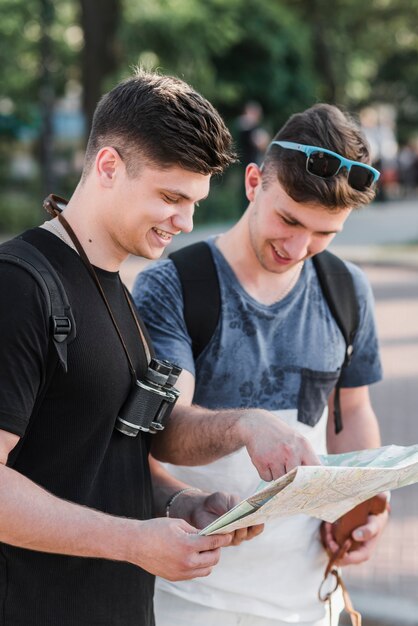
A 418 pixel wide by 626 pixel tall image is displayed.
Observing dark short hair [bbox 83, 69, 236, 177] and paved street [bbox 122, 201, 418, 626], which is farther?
paved street [bbox 122, 201, 418, 626]

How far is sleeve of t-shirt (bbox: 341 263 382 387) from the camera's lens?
2865 millimetres

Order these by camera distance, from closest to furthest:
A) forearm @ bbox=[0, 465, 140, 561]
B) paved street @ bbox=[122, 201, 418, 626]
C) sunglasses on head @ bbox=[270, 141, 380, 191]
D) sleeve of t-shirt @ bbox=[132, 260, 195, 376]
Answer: forearm @ bbox=[0, 465, 140, 561] → sleeve of t-shirt @ bbox=[132, 260, 195, 376] → sunglasses on head @ bbox=[270, 141, 380, 191] → paved street @ bbox=[122, 201, 418, 626]

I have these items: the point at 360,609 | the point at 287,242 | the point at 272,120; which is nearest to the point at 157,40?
the point at 272,120

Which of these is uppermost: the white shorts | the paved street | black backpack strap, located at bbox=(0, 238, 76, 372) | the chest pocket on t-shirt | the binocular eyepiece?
black backpack strap, located at bbox=(0, 238, 76, 372)

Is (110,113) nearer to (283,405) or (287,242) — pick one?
(287,242)

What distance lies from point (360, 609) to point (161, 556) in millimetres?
3206

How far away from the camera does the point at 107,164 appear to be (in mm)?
2090

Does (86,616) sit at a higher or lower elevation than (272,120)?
higher

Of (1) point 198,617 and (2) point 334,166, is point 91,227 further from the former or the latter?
(1) point 198,617

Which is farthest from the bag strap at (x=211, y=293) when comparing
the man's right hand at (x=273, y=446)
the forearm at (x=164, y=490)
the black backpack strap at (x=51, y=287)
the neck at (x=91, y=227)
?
the black backpack strap at (x=51, y=287)

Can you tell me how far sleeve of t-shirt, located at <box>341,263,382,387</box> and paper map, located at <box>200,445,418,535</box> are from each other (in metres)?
0.58

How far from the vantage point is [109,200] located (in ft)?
6.84

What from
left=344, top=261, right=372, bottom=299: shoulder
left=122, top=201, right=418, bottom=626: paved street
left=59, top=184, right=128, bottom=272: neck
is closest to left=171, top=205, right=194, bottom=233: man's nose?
left=59, top=184, right=128, bottom=272: neck

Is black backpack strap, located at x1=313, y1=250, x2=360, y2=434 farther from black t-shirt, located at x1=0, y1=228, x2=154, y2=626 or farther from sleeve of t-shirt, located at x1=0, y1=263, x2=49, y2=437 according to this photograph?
sleeve of t-shirt, located at x1=0, y1=263, x2=49, y2=437
